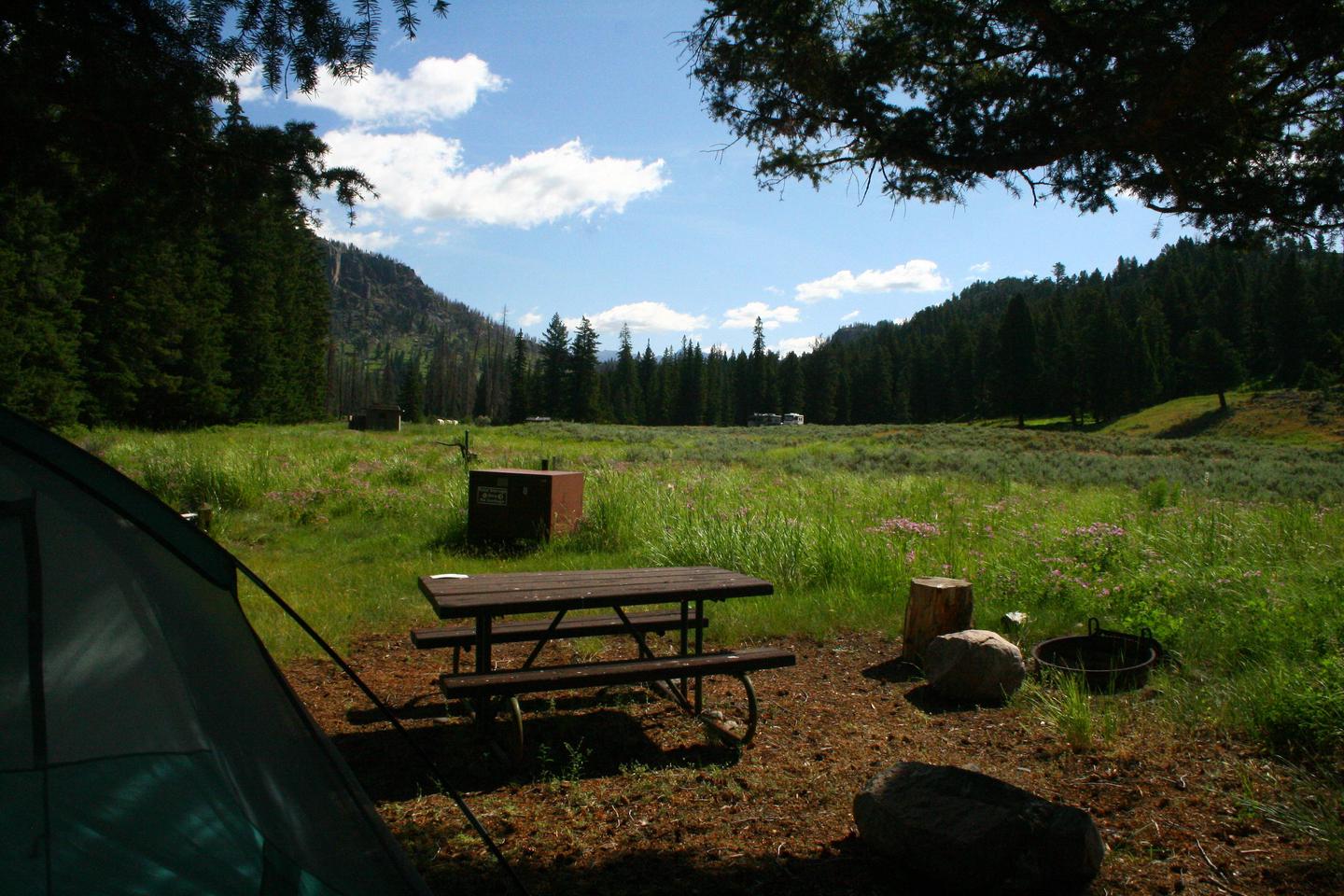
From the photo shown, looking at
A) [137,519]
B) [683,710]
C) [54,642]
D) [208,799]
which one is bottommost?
[683,710]

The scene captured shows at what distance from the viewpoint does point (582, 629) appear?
14.8ft

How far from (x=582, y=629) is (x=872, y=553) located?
3.70 metres

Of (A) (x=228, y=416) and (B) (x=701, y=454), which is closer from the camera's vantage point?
(B) (x=701, y=454)

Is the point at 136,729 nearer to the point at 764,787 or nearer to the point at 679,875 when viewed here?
the point at 679,875

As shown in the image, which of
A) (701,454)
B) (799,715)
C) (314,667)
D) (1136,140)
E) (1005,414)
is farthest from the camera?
(1005,414)

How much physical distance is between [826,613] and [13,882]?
541 centimetres

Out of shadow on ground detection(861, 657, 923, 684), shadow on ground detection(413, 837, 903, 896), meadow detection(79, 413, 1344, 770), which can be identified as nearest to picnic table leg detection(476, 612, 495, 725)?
shadow on ground detection(413, 837, 903, 896)

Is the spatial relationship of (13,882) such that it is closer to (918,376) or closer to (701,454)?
(701,454)

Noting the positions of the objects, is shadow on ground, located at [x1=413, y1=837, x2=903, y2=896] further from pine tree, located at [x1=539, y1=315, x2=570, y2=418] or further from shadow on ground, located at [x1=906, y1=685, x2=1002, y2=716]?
pine tree, located at [x1=539, y1=315, x2=570, y2=418]

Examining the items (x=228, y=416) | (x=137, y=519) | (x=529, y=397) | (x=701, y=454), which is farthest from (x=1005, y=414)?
(x=137, y=519)

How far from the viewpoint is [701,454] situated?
2633 centimetres

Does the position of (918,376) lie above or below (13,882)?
above

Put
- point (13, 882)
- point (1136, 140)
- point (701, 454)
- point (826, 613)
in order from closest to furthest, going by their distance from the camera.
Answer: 1. point (13, 882)
2. point (1136, 140)
3. point (826, 613)
4. point (701, 454)

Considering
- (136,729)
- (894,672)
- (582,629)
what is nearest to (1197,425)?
(894,672)
